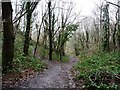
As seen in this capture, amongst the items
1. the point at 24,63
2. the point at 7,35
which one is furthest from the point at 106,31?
the point at 7,35

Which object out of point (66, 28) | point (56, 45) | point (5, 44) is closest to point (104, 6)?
point (66, 28)

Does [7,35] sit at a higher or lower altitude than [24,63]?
higher

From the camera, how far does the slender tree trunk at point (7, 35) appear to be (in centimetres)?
1210

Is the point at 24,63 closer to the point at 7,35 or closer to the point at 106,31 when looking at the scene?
the point at 7,35

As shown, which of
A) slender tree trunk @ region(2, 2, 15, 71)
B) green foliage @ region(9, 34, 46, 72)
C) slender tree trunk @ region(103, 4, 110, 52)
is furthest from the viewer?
slender tree trunk @ region(103, 4, 110, 52)

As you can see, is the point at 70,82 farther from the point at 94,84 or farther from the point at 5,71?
the point at 5,71

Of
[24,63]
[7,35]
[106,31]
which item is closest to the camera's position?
[7,35]

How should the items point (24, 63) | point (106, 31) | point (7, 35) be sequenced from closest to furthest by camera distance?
1. point (7, 35)
2. point (24, 63)
3. point (106, 31)

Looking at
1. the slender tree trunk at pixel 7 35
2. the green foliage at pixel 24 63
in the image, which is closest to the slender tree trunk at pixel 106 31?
the green foliage at pixel 24 63

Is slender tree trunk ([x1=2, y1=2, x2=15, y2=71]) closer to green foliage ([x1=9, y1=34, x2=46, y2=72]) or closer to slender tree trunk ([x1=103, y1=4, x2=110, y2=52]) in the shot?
green foliage ([x1=9, y1=34, x2=46, y2=72])

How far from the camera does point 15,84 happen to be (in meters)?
10.4

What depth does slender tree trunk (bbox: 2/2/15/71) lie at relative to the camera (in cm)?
1210

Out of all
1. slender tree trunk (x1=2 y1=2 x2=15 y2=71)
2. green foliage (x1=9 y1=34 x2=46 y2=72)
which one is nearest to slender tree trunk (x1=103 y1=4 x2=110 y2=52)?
green foliage (x1=9 y1=34 x2=46 y2=72)

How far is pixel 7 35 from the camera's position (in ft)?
40.4
